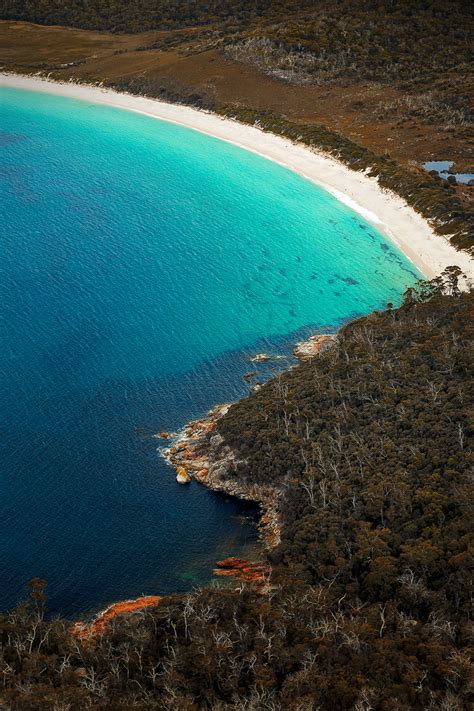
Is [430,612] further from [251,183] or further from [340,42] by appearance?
[340,42]

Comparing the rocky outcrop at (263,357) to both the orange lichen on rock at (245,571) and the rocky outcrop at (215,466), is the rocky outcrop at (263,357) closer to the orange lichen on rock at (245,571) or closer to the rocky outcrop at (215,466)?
the rocky outcrop at (215,466)

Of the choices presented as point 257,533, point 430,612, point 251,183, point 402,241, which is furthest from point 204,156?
point 430,612

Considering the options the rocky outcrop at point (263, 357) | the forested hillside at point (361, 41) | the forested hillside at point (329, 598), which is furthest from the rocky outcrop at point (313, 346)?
the forested hillside at point (361, 41)

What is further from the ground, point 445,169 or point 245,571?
point 445,169

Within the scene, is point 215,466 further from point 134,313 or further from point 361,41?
→ point 361,41

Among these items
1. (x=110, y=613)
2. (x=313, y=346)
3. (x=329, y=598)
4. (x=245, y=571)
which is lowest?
(x=110, y=613)

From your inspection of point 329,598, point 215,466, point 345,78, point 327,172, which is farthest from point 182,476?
point 345,78
